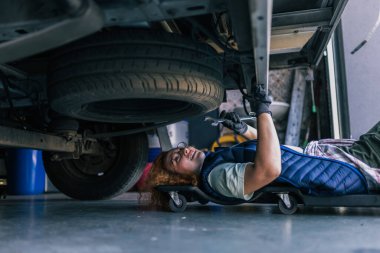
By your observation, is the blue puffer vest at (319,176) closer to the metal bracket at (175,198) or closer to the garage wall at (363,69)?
the metal bracket at (175,198)

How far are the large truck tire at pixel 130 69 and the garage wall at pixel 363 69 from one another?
6.27 ft

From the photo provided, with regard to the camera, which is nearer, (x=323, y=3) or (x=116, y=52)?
(x=116, y=52)

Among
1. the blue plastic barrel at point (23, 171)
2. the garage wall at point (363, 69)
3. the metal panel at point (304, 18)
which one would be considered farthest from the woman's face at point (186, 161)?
the blue plastic barrel at point (23, 171)

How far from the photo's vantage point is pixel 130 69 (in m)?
1.11

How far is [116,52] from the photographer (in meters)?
1.13

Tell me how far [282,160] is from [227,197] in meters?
0.25

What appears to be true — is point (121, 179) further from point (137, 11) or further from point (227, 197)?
point (137, 11)

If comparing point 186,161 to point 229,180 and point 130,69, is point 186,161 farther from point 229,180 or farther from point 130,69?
point 130,69

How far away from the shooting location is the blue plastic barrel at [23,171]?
332 cm

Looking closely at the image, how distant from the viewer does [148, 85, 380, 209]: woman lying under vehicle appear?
4.15 ft

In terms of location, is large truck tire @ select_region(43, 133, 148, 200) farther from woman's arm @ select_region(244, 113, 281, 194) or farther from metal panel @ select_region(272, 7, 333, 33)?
metal panel @ select_region(272, 7, 333, 33)

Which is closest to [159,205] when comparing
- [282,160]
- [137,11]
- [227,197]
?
[227,197]

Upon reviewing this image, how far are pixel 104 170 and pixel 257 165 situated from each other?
110cm

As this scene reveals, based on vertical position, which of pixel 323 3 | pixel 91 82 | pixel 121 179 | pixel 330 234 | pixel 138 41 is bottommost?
pixel 330 234
